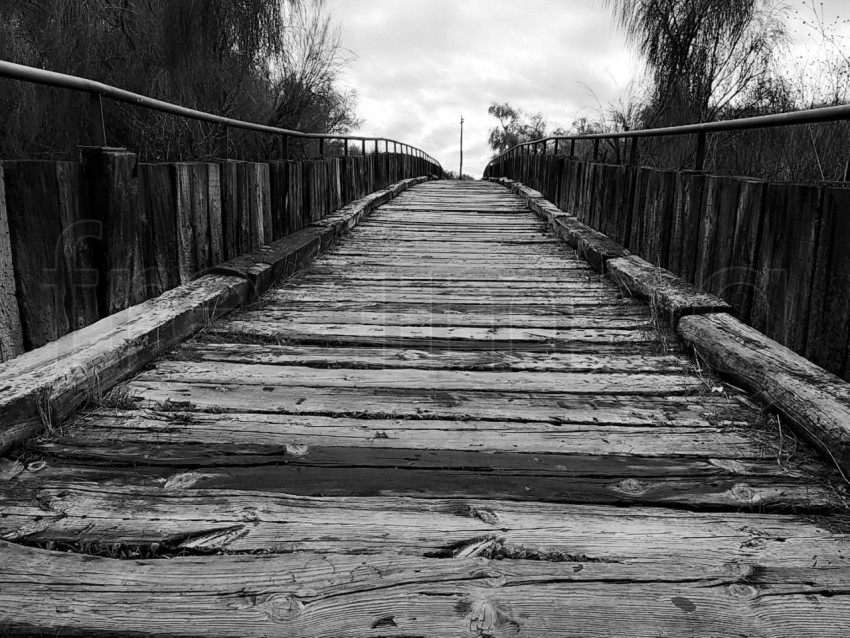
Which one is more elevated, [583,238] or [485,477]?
[583,238]

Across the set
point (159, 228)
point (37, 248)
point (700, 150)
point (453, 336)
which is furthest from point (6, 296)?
point (700, 150)

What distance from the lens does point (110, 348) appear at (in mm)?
2438

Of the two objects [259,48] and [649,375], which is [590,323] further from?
[259,48]

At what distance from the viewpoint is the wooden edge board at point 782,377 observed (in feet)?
6.40

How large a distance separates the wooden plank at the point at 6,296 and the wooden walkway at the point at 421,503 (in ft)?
1.22

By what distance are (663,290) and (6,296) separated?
3.03m

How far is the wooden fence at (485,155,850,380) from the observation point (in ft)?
7.93

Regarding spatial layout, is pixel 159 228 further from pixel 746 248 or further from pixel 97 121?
pixel 746 248

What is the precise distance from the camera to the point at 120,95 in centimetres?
287

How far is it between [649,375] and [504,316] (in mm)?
1161

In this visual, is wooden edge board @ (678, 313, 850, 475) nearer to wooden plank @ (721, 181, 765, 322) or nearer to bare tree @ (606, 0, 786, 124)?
wooden plank @ (721, 181, 765, 322)

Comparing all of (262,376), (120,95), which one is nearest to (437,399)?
(262,376)

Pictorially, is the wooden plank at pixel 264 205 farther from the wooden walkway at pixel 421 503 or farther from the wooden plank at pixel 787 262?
the wooden plank at pixel 787 262

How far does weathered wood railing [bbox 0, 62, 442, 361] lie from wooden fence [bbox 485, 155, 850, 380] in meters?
2.72
